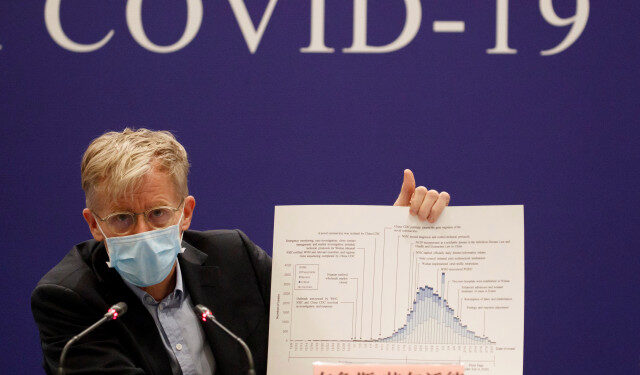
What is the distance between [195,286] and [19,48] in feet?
4.83

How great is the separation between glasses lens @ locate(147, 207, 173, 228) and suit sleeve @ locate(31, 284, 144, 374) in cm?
26

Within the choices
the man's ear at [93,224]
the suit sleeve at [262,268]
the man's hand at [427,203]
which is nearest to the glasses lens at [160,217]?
the man's ear at [93,224]

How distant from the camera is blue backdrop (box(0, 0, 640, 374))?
2.76m

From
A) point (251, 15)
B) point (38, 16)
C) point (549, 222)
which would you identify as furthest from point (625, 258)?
point (38, 16)

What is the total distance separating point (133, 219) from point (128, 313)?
25cm

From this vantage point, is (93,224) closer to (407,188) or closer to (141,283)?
(141,283)

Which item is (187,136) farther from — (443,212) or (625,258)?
(625,258)

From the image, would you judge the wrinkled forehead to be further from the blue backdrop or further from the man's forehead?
the blue backdrop

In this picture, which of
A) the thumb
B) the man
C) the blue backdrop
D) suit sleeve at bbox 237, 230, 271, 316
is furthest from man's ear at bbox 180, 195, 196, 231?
the blue backdrop

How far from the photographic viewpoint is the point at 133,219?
1753mm

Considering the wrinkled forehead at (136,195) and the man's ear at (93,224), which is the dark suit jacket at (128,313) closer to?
the man's ear at (93,224)

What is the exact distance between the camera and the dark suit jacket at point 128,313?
1.75 metres

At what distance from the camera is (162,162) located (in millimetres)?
1809

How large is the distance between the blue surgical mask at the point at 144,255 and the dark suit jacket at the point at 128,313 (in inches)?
3.7
